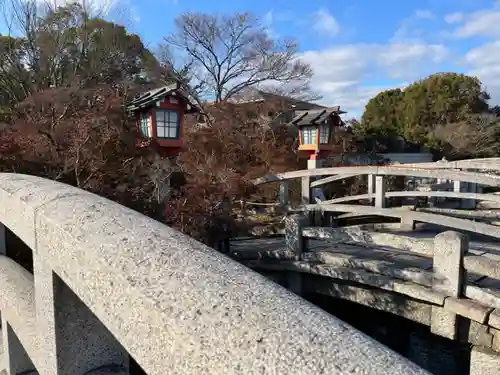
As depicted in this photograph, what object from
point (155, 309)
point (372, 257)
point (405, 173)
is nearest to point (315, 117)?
point (405, 173)

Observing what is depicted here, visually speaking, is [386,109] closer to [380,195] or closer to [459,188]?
[459,188]

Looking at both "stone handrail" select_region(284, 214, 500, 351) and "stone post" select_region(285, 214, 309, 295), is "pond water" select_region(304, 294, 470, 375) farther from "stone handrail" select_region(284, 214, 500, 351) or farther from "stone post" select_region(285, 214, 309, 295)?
"stone handrail" select_region(284, 214, 500, 351)

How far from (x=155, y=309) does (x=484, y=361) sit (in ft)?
13.0

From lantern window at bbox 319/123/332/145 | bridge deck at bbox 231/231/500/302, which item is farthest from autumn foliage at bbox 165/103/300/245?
lantern window at bbox 319/123/332/145

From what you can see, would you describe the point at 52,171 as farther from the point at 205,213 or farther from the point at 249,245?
the point at 249,245

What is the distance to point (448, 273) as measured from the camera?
3787mm

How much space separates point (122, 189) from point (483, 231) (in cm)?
418

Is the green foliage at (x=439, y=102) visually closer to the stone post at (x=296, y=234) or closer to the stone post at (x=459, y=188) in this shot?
the stone post at (x=459, y=188)

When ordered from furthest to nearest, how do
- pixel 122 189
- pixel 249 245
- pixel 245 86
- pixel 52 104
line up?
pixel 245 86
pixel 52 104
pixel 249 245
pixel 122 189

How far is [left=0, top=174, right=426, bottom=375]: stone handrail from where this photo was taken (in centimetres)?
59

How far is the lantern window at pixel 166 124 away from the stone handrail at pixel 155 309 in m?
3.83

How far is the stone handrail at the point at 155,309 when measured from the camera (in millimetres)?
592

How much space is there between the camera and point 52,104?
24.5ft

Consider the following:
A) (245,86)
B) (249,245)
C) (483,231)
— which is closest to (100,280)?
(483,231)
